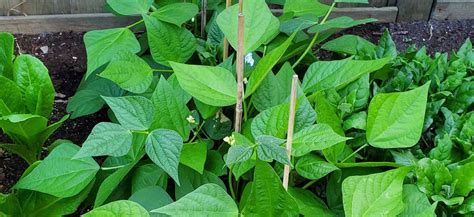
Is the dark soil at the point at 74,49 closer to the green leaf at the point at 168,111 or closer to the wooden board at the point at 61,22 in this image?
the wooden board at the point at 61,22

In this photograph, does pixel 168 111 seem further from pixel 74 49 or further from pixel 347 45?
pixel 74 49

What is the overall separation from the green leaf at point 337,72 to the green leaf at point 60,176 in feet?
2.14

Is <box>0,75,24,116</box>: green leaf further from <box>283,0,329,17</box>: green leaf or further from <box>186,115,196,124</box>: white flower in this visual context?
<box>283,0,329,17</box>: green leaf

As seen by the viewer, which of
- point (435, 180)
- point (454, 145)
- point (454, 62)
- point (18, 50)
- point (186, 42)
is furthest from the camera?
point (18, 50)

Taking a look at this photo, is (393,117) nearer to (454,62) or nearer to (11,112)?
(454,62)

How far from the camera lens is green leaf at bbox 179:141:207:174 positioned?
69.9 inches

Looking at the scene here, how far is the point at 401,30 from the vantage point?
3242 mm

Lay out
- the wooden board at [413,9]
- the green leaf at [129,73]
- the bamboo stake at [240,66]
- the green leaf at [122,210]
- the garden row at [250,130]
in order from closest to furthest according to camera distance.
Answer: the green leaf at [122,210] < the garden row at [250,130] < the bamboo stake at [240,66] < the green leaf at [129,73] < the wooden board at [413,9]

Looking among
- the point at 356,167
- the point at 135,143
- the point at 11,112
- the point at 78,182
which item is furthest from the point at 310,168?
the point at 11,112

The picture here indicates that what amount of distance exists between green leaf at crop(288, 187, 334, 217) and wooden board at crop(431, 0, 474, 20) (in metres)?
1.79

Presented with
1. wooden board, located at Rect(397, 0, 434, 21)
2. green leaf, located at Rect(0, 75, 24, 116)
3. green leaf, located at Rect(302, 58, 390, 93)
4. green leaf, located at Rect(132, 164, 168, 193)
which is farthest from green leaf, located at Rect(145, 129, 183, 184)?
wooden board, located at Rect(397, 0, 434, 21)

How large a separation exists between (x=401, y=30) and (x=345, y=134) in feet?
5.00

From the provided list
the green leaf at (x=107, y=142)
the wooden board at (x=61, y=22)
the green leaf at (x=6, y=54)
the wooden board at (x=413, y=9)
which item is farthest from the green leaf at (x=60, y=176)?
the wooden board at (x=413, y=9)

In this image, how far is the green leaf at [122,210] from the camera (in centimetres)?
146
